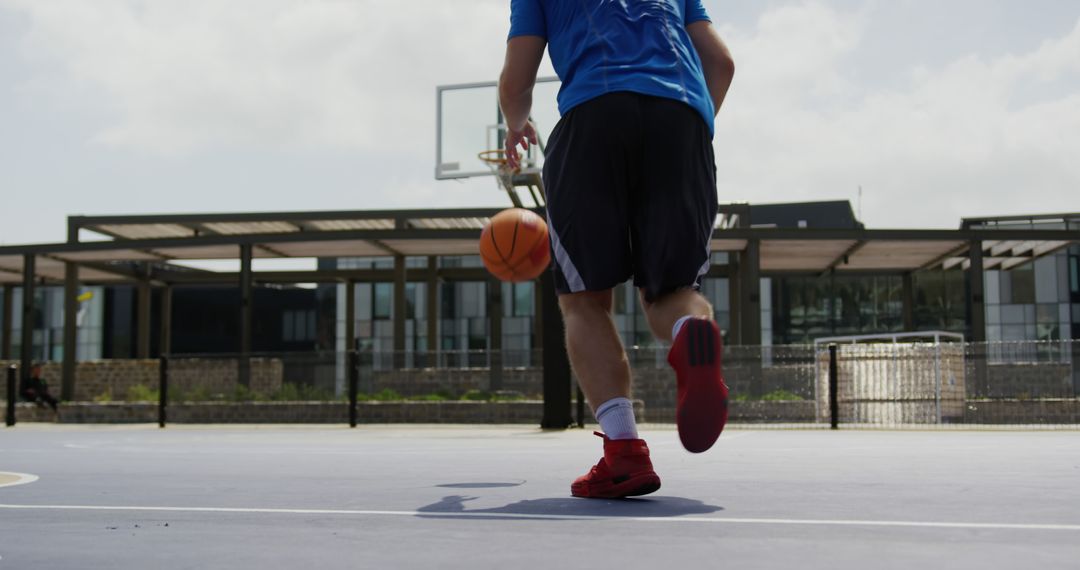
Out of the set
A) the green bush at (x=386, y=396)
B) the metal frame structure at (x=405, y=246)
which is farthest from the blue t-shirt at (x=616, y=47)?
the metal frame structure at (x=405, y=246)

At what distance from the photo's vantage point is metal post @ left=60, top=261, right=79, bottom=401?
2691 centimetres

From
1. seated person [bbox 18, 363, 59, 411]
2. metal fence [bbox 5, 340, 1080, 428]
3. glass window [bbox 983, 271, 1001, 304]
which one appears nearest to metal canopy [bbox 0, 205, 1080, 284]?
seated person [bbox 18, 363, 59, 411]

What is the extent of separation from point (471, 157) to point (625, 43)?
20.8m

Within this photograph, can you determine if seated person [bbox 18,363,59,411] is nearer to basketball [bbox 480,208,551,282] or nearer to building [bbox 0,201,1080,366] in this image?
building [bbox 0,201,1080,366]

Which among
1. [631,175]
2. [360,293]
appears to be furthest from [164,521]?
[360,293]

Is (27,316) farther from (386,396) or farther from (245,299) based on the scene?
(386,396)

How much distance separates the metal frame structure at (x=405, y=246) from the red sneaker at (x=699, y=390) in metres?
20.3

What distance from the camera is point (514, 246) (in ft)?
35.4

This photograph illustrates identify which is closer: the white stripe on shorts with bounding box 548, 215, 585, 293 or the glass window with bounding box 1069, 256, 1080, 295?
the white stripe on shorts with bounding box 548, 215, 585, 293

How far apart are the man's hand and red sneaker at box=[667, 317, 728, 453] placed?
111cm

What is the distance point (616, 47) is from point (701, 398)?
1.10m

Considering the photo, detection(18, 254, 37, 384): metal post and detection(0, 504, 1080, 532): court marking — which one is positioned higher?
detection(18, 254, 37, 384): metal post

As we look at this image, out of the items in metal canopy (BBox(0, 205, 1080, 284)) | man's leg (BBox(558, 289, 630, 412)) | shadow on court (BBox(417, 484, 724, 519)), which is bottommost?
shadow on court (BBox(417, 484, 724, 519))

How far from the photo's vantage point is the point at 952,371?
1939 cm
